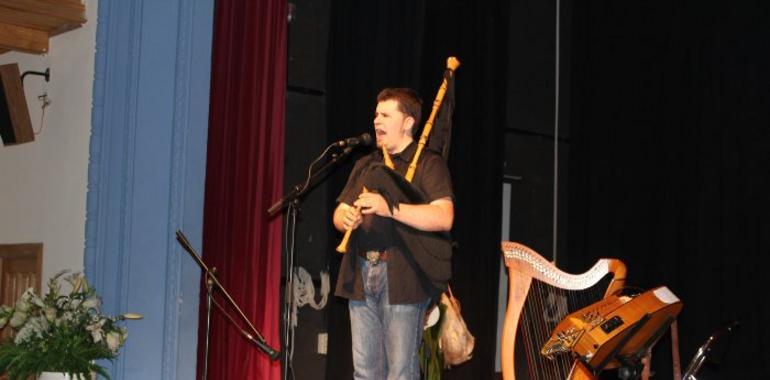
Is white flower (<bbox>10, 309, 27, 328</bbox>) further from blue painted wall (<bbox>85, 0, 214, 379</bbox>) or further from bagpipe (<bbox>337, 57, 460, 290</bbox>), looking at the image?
bagpipe (<bbox>337, 57, 460, 290</bbox>)

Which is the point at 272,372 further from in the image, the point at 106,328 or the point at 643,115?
the point at 643,115

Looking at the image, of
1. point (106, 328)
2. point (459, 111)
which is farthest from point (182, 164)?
point (459, 111)

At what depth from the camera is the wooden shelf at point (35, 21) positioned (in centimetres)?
528

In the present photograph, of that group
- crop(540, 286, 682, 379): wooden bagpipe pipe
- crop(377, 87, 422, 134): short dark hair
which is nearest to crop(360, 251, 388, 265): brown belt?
crop(377, 87, 422, 134): short dark hair

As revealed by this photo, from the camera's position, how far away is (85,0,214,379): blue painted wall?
4426 millimetres

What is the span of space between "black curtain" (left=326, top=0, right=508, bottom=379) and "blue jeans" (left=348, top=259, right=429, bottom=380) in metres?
2.13

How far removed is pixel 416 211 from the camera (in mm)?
3268

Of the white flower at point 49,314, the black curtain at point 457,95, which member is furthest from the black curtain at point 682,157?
the white flower at point 49,314

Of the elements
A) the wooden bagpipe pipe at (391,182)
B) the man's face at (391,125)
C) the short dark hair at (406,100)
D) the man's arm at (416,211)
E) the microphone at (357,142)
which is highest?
the short dark hair at (406,100)

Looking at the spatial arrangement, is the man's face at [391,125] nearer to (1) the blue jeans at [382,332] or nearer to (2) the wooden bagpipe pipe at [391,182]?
(2) the wooden bagpipe pipe at [391,182]

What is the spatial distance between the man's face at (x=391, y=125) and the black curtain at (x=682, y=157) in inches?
128

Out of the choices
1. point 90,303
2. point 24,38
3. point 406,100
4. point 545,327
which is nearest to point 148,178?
point 90,303

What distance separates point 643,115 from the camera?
658 centimetres

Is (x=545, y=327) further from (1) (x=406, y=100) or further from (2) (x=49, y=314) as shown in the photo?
(2) (x=49, y=314)
